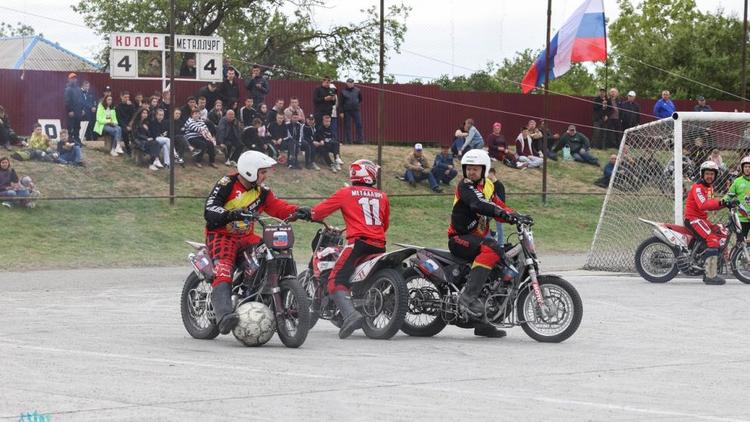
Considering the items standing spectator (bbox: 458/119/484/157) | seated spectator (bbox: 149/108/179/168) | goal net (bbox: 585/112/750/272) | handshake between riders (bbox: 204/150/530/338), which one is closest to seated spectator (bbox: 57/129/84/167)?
seated spectator (bbox: 149/108/179/168)

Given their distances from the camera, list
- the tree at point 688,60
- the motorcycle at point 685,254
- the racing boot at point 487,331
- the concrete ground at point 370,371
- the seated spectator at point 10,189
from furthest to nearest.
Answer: the tree at point 688,60
the seated spectator at point 10,189
the motorcycle at point 685,254
the racing boot at point 487,331
the concrete ground at point 370,371

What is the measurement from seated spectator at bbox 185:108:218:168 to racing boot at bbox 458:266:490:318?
1683 centimetres

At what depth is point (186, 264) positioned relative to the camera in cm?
2347

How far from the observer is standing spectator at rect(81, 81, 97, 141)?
95.3 ft

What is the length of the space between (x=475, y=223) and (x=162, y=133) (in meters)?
16.6

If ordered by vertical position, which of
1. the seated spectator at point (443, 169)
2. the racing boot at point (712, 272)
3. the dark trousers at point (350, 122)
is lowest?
the racing boot at point (712, 272)

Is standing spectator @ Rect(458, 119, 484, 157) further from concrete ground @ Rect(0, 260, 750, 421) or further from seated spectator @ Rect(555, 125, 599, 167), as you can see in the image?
concrete ground @ Rect(0, 260, 750, 421)

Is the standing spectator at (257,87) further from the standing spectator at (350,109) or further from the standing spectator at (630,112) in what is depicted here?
the standing spectator at (630,112)

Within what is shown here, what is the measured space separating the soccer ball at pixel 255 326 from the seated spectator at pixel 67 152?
17.2 meters

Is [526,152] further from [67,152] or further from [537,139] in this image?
[67,152]

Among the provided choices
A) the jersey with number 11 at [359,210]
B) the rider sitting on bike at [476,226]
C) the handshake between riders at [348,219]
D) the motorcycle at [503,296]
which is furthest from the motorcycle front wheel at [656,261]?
the jersey with number 11 at [359,210]

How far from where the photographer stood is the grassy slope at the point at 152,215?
24.2 meters

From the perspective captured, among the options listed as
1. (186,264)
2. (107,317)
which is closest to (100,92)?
(186,264)

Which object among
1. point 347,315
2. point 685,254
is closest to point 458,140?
point 685,254
